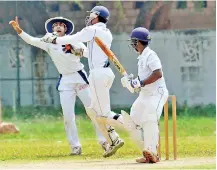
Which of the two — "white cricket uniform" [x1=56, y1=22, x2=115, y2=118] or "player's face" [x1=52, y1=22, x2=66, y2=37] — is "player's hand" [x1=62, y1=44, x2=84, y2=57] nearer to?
"player's face" [x1=52, y1=22, x2=66, y2=37]

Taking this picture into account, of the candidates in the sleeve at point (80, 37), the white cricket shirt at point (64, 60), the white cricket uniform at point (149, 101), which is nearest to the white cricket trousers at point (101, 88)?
the sleeve at point (80, 37)

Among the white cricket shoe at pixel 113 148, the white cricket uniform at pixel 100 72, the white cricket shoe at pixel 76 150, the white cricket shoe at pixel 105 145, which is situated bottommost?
the white cricket shoe at pixel 76 150

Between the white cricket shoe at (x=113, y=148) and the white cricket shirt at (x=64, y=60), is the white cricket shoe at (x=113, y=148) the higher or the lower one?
the lower one

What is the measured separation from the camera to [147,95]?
12.5 m

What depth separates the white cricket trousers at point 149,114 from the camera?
1238 cm

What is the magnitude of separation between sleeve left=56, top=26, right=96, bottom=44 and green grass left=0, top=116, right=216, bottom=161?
61.6 inches

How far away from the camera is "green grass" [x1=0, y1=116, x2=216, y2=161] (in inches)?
569

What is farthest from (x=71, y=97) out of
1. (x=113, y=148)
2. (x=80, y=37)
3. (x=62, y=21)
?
(x=80, y=37)

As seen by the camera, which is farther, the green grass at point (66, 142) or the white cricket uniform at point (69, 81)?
the white cricket uniform at point (69, 81)

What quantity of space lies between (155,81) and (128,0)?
1601 centimetres

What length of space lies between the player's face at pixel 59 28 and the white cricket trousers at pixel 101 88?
52.7 inches

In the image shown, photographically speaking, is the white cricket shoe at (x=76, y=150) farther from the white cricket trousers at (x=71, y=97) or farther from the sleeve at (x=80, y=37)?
the sleeve at (x=80, y=37)

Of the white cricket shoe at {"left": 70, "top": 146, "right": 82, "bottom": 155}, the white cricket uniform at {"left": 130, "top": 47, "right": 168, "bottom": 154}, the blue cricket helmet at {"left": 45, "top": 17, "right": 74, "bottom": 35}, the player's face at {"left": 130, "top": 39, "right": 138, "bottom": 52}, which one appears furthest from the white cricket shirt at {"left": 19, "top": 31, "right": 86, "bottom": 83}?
the white cricket uniform at {"left": 130, "top": 47, "right": 168, "bottom": 154}

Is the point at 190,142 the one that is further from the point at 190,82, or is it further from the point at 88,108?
the point at 190,82
